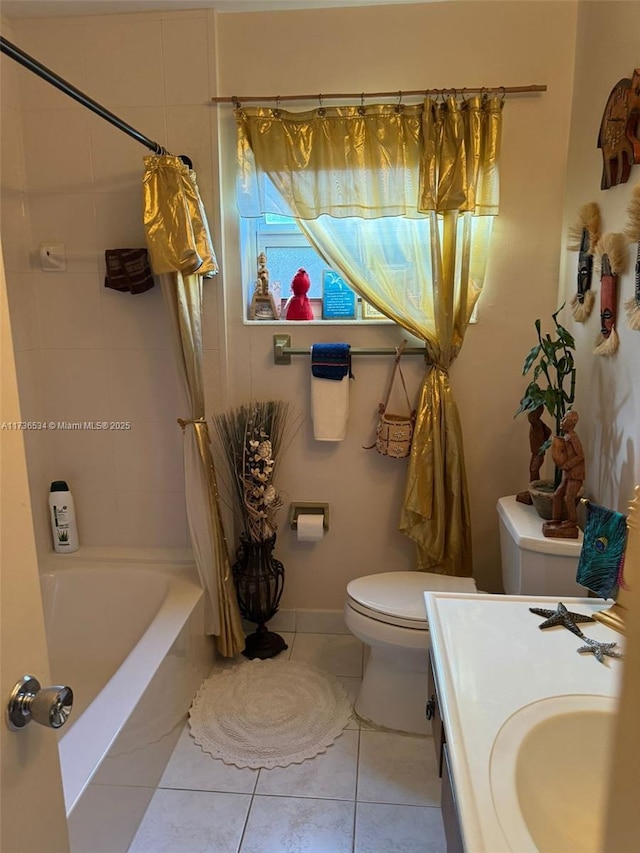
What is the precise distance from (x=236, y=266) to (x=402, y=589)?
4.67 feet

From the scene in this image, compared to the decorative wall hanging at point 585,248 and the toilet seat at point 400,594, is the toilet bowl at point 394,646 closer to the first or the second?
the toilet seat at point 400,594

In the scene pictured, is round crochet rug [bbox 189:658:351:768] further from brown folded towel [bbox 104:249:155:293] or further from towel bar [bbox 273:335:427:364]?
brown folded towel [bbox 104:249:155:293]

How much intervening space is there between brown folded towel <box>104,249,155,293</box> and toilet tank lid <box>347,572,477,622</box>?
55.6 inches

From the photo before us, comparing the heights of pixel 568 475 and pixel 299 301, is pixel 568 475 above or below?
below

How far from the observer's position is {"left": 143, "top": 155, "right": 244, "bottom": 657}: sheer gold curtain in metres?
2.12

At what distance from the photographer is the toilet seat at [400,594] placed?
2006 millimetres

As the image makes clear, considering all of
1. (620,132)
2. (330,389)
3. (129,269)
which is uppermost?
(620,132)

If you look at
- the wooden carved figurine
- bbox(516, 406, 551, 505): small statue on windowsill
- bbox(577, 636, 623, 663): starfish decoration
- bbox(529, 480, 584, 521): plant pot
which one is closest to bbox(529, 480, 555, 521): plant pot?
bbox(529, 480, 584, 521): plant pot

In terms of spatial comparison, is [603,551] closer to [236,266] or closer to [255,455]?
[255,455]

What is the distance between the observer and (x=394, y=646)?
2018mm

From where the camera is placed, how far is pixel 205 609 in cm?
232

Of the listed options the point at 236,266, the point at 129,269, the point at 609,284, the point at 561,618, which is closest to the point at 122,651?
the point at 129,269

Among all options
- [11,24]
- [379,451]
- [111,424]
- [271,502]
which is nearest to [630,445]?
[379,451]

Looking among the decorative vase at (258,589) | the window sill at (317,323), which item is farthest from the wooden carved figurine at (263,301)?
the decorative vase at (258,589)
